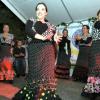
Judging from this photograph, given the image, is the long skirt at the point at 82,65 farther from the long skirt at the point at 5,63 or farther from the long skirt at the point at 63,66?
the long skirt at the point at 5,63

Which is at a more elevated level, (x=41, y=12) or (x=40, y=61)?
(x=41, y=12)

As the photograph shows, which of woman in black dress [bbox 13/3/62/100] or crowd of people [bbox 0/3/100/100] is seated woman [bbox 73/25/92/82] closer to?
crowd of people [bbox 0/3/100/100]

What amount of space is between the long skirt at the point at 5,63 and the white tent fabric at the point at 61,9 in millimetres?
2563

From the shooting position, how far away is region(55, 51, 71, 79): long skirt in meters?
9.01

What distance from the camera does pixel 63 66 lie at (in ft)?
29.7

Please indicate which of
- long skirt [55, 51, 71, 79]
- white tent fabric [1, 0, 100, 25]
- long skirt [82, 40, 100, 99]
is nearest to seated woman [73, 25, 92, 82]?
long skirt [55, 51, 71, 79]

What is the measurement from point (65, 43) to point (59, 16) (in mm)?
993

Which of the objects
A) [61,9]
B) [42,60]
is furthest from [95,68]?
[61,9]

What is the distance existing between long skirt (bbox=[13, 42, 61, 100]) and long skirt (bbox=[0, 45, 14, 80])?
2794 millimetres

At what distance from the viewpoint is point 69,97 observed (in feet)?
17.2

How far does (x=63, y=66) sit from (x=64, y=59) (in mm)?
199

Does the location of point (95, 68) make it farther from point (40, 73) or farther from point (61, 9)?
point (61, 9)

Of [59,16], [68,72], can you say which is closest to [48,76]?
[68,72]

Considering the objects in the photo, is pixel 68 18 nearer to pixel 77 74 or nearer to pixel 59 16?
pixel 59 16
